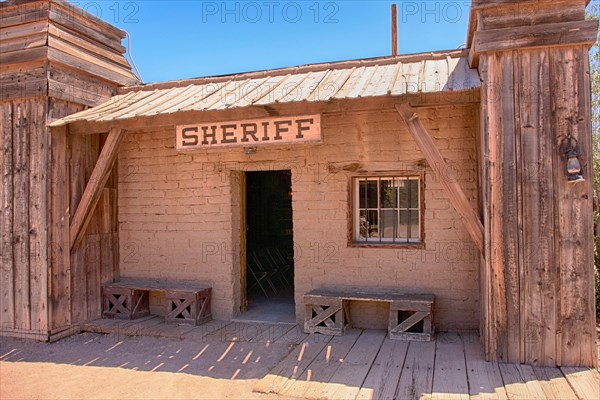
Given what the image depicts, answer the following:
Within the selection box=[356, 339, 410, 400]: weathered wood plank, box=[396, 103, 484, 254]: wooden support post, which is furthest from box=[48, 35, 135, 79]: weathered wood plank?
box=[356, 339, 410, 400]: weathered wood plank

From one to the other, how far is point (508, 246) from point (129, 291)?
17.9ft

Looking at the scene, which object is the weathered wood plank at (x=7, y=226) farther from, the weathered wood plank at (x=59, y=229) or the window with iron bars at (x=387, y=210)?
the window with iron bars at (x=387, y=210)

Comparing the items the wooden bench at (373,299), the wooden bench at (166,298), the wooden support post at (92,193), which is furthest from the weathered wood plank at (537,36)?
the wooden bench at (166,298)

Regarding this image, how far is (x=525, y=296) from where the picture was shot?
4973 millimetres

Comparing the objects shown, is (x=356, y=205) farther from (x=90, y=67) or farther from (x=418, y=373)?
(x=90, y=67)

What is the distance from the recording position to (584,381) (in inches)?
178

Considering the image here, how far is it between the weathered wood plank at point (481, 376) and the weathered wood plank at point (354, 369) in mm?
1034

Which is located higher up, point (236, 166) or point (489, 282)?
point (236, 166)

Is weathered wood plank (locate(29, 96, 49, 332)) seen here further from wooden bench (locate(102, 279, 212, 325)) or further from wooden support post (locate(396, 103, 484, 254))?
wooden support post (locate(396, 103, 484, 254))

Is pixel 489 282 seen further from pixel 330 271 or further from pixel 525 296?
pixel 330 271

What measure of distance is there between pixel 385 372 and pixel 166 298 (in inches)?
142

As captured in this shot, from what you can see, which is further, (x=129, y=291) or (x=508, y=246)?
(x=129, y=291)

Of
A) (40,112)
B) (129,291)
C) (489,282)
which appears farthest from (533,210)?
(40,112)

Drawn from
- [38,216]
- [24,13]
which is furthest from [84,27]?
[38,216]
